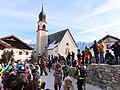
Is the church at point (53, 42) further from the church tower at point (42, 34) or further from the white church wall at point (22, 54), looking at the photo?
the white church wall at point (22, 54)

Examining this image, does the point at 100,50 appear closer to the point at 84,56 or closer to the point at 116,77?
the point at 84,56

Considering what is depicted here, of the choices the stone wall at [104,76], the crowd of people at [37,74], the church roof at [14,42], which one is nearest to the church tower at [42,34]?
the church roof at [14,42]

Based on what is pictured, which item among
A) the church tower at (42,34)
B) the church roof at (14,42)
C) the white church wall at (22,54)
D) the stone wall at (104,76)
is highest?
the church tower at (42,34)

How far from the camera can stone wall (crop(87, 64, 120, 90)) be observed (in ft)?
35.7

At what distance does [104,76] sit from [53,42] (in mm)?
47175

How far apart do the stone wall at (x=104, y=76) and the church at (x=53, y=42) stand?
4107cm

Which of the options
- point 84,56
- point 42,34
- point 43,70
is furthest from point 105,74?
point 42,34

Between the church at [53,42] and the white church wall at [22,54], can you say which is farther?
the church at [53,42]

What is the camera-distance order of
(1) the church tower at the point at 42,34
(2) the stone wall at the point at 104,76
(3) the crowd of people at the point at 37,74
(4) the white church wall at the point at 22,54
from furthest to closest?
(1) the church tower at the point at 42,34 → (4) the white church wall at the point at 22,54 → (2) the stone wall at the point at 104,76 → (3) the crowd of people at the point at 37,74

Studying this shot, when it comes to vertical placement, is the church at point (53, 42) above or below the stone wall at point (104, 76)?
above

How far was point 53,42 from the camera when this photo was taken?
5919 centimetres

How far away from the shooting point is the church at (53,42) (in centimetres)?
5641

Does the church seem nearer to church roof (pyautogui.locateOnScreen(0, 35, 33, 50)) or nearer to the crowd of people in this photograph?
church roof (pyautogui.locateOnScreen(0, 35, 33, 50))

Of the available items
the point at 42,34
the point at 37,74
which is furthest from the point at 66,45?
the point at 37,74
